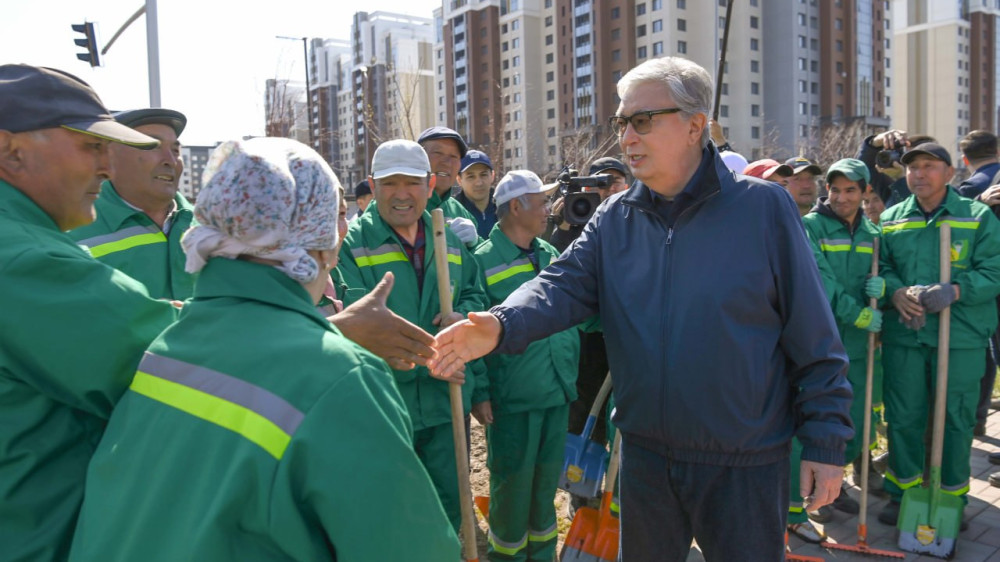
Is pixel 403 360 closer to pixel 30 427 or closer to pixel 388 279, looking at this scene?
pixel 388 279

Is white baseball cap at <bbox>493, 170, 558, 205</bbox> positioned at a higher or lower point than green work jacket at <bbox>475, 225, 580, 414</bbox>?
higher

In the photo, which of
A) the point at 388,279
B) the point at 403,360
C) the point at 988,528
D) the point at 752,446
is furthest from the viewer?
the point at 988,528

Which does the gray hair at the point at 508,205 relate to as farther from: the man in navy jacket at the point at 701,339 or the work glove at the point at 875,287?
the work glove at the point at 875,287

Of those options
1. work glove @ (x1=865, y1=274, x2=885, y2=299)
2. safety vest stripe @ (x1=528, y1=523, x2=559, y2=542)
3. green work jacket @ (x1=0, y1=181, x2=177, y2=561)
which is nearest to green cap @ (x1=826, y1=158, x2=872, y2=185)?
work glove @ (x1=865, y1=274, x2=885, y2=299)

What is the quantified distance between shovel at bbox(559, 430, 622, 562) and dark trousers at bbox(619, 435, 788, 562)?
4.18 feet

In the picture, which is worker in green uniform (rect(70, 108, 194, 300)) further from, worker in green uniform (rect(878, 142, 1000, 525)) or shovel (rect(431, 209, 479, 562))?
worker in green uniform (rect(878, 142, 1000, 525))

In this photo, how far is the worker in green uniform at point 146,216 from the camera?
10.7 ft

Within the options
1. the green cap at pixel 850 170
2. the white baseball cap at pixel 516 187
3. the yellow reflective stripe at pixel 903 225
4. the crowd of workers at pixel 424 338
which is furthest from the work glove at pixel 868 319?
the white baseball cap at pixel 516 187

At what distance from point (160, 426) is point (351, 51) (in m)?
106

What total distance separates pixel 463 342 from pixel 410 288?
1282 millimetres

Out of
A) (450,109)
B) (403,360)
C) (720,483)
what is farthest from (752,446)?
(450,109)

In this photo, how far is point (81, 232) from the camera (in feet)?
10.7

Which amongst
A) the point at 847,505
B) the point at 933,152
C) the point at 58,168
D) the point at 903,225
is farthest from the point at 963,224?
the point at 58,168

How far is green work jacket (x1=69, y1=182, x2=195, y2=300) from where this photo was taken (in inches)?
128
